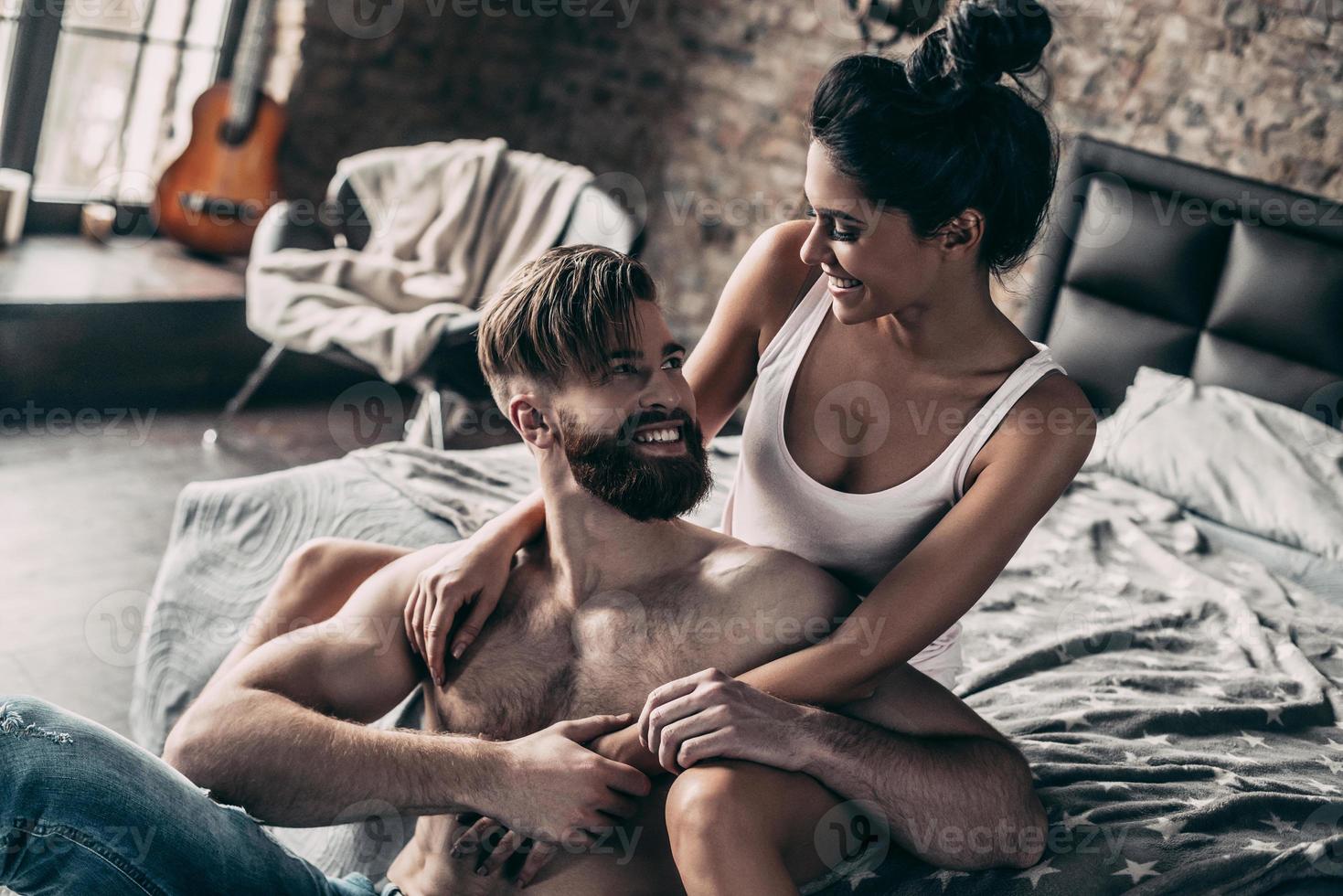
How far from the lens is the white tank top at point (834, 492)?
1.55 meters

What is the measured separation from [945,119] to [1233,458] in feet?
6.00

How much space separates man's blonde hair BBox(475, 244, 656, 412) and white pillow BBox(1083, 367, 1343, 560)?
188 cm

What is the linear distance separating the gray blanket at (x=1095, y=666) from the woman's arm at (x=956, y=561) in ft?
0.69

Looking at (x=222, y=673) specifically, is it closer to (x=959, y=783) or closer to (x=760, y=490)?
(x=760, y=490)

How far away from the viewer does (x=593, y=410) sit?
1.50 m

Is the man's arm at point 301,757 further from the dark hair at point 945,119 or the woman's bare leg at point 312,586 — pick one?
the dark hair at point 945,119

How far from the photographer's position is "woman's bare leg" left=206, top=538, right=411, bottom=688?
166 cm

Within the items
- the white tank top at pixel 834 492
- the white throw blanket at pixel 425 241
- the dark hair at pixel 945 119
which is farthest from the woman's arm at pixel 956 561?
the white throw blanket at pixel 425 241

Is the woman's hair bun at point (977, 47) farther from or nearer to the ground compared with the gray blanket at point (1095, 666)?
farther from the ground

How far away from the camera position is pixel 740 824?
121 centimetres

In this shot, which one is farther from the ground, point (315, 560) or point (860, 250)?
point (860, 250)

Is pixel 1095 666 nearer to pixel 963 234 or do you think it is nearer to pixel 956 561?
pixel 956 561

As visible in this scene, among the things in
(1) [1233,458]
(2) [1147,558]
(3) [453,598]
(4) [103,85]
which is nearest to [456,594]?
(3) [453,598]

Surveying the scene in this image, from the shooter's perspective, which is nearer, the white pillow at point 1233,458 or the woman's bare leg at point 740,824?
the woman's bare leg at point 740,824
